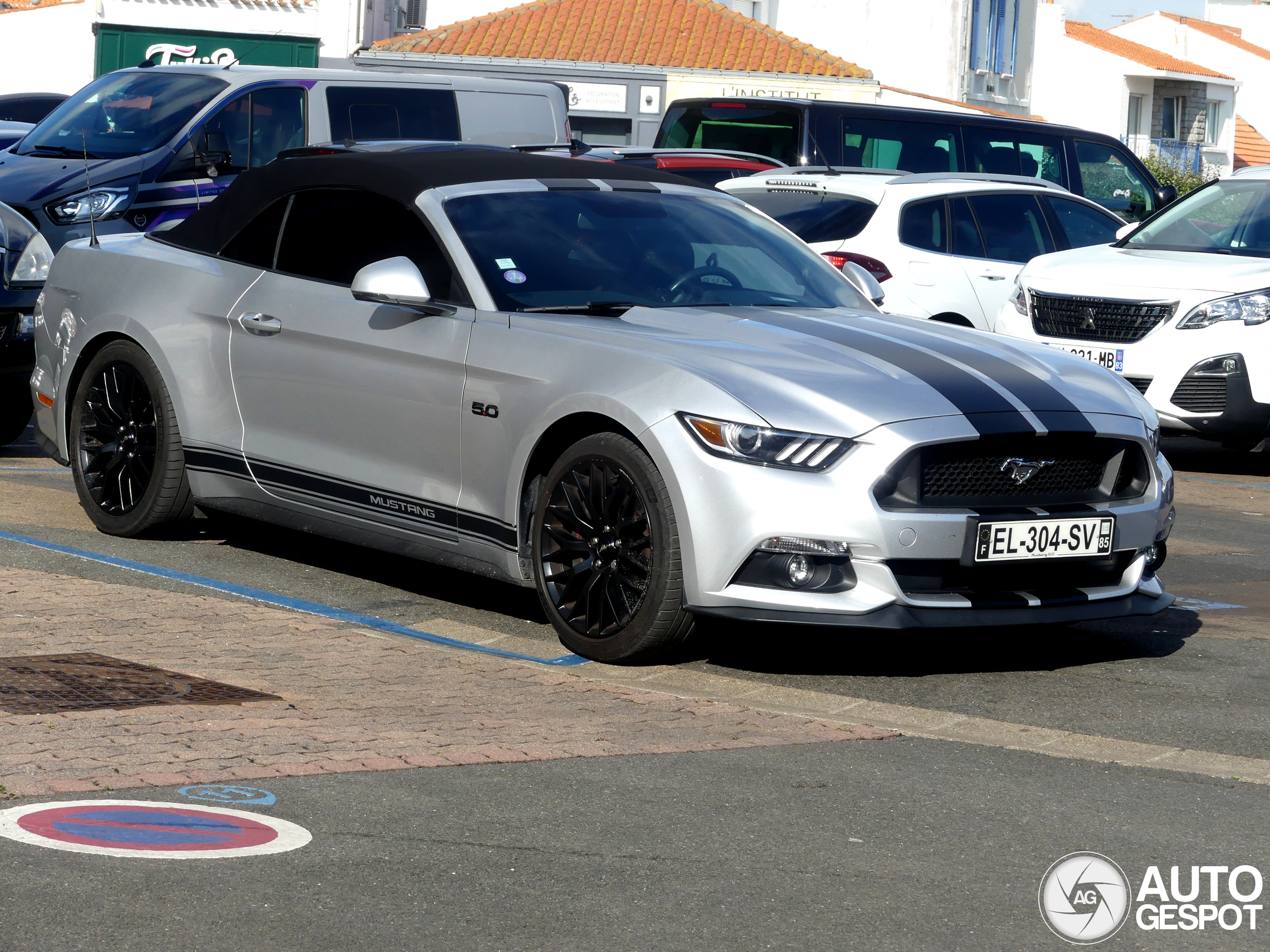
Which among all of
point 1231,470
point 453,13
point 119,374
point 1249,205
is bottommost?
point 1231,470

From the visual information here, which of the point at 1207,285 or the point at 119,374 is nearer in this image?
the point at 119,374

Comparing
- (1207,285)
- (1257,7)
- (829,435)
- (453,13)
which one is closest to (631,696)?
(829,435)

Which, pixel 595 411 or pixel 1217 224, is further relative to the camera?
pixel 1217 224

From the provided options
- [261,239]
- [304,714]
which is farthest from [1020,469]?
[261,239]

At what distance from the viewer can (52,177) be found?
46.1 ft

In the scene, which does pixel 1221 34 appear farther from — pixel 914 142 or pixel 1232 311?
pixel 1232 311

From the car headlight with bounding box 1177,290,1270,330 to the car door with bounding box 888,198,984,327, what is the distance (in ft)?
6.27

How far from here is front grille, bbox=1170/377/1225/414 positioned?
448 inches

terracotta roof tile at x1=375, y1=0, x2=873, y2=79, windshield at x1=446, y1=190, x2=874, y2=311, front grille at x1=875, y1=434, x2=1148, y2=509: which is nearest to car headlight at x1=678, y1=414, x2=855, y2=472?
front grille at x1=875, y1=434, x2=1148, y2=509

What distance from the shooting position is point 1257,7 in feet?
279

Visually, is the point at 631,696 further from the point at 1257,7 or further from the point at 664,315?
the point at 1257,7

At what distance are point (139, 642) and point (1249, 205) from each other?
29.6 feet

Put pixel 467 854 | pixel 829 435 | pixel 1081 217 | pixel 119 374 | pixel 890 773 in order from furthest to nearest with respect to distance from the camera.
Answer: pixel 1081 217 → pixel 119 374 → pixel 829 435 → pixel 890 773 → pixel 467 854

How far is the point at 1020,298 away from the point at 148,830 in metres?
9.23
